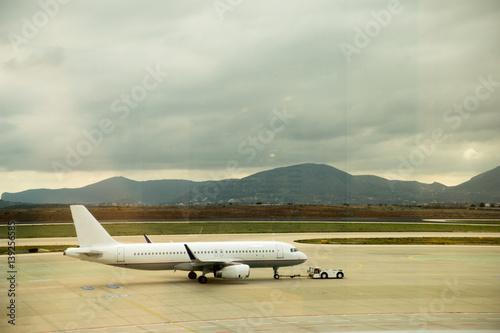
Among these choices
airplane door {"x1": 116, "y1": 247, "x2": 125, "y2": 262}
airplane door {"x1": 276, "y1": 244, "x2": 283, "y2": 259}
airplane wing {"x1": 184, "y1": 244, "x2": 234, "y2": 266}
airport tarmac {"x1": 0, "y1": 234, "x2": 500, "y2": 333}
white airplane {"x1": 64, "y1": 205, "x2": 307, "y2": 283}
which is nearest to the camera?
airport tarmac {"x1": 0, "y1": 234, "x2": 500, "y2": 333}

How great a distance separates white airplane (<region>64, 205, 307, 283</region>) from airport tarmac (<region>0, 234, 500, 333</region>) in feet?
5.84

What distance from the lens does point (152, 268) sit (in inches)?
1845

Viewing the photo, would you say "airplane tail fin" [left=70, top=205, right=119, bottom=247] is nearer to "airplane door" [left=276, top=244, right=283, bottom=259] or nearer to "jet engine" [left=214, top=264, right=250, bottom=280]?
"jet engine" [left=214, top=264, right=250, bottom=280]

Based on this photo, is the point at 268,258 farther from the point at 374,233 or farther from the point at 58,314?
the point at 374,233

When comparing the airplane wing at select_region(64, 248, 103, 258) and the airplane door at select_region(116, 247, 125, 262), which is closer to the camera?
the airplane wing at select_region(64, 248, 103, 258)

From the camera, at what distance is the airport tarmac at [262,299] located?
30.2m

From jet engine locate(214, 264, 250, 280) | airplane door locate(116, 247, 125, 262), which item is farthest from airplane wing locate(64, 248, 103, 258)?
jet engine locate(214, 264, 250, 280)

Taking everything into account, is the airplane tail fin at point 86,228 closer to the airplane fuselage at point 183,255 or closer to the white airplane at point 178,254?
the white airplane at point 178,254

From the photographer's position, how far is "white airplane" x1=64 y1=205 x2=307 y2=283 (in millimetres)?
45406

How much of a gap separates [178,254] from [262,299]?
12243 millimetres

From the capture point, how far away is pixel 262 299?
38.7 metres

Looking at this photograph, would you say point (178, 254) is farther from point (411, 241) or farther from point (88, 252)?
point (411, 241)

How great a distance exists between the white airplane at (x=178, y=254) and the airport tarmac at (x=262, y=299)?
1780 mm

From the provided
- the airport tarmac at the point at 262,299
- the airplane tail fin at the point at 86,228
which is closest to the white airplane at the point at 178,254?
the airplane tail fin at the point at 86,228
